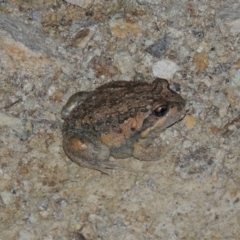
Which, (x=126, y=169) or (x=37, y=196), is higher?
(x=126, y=169)

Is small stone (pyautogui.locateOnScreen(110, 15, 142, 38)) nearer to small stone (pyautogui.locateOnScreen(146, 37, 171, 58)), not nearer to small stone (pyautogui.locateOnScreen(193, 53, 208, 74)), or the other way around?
small stone (pyautogui.locateOnScreen(146, 37, 171, 58))

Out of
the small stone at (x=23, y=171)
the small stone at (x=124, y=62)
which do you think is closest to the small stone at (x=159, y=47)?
the small stone at (x=124, y=62)

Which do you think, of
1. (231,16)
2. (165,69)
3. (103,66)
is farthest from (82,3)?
(231,16)

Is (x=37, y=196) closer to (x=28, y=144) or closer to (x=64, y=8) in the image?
(x=28, y=144)

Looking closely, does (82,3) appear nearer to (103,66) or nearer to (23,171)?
(103,66)

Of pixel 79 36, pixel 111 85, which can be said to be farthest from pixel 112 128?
pixel 79 36

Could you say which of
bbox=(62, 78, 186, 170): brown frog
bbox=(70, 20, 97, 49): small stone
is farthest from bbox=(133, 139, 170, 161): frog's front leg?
bbox=(70, 20, 97, 49): small stone

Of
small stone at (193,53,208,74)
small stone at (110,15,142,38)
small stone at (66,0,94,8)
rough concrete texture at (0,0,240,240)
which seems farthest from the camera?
small stone at (66,0,94,8)
